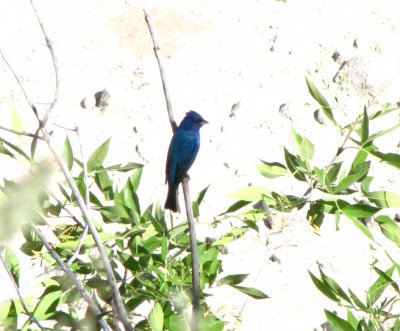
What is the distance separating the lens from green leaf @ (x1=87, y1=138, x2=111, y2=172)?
2.57 m

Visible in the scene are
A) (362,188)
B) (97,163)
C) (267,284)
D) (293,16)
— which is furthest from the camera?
(293,16)

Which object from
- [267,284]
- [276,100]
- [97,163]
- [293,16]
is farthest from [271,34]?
[97,163]

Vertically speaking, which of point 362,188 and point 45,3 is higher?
point 45,3

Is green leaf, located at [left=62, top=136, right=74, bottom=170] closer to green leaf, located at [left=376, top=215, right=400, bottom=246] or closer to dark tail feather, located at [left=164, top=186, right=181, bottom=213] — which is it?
green leaf, located at [left=376, top=215, right=400, bottom=246]

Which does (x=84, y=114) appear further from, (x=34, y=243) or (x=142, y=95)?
(x=34, y=243)

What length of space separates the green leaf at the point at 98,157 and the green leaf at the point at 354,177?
0.72 m

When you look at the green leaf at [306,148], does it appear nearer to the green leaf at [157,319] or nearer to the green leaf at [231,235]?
the green leaf at [231,235]

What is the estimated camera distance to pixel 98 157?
2.58 m

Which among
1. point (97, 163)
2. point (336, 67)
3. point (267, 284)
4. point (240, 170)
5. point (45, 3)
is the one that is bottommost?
point (267, 284)

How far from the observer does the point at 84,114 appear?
6281 millimetres

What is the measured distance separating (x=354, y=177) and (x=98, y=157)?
0.78 m

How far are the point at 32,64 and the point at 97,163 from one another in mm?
4317

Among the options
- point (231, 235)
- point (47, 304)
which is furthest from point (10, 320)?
point (231, 235)

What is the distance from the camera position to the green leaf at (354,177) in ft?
7.25
